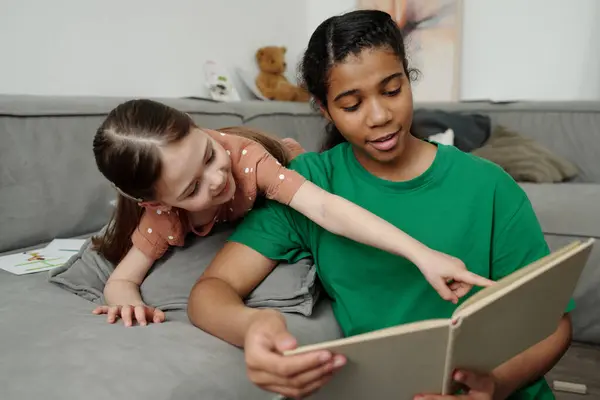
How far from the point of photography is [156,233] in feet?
3.43

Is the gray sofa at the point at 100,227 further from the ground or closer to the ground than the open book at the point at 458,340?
closer to the ground

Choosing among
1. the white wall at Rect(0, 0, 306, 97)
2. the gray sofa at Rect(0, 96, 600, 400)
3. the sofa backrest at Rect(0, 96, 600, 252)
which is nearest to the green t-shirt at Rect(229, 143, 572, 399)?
the gray sofa at Rect(0, 96, 600, 400)

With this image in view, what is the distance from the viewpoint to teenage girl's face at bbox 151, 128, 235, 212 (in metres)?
0.86

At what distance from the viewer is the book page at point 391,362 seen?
1.74 ft

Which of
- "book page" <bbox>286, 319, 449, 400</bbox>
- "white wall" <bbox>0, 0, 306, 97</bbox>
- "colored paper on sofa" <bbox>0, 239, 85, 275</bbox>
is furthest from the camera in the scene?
"white wall" <bbox>0, 0, 306, 97</bbox>

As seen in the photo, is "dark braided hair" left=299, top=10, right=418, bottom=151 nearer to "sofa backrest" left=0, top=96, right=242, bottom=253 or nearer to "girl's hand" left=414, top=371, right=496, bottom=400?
"girl's hand" left=414, top=371, right=496, bottom=400

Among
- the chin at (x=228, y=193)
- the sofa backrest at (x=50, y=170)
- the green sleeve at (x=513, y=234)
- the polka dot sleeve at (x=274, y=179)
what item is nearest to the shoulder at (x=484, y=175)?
the green sleeve at (x=513, y=234)

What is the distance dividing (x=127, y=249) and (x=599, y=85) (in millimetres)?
2508

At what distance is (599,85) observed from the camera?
9.02 ft

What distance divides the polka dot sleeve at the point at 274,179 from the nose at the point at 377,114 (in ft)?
0.53

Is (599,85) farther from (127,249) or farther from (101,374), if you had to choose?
(101,374)

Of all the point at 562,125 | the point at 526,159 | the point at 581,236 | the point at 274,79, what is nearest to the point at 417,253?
the point at 581,236

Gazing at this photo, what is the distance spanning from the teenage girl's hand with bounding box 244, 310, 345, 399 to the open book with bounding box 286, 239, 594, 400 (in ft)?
0.04

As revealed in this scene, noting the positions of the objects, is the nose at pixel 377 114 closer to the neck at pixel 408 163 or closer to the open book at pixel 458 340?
the neck at pixel 408 163
